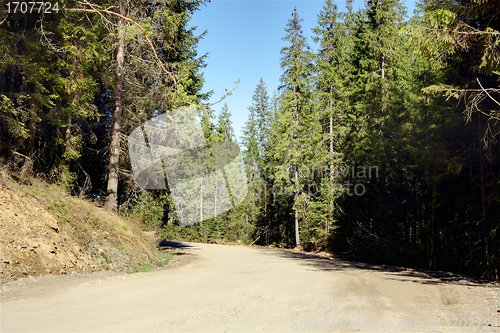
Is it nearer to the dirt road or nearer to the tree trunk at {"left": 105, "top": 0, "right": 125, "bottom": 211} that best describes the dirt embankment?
the dirt road

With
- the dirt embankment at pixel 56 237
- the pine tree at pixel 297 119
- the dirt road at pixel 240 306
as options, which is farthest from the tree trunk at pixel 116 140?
the pine tree at pixel 297 119

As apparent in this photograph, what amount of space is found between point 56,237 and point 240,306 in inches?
225

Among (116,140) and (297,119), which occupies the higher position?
(297,119)

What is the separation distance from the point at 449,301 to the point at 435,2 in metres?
9.61

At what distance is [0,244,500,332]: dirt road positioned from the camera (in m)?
5.46

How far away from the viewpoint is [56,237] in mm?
9930

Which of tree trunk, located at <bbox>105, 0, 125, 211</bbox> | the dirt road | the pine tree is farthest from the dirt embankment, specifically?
the pine tree

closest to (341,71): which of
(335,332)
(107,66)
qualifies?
(107,66)

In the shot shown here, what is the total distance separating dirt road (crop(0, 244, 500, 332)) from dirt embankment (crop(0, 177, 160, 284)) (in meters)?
0.66

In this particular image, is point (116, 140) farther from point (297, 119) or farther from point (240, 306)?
point (297, 119)

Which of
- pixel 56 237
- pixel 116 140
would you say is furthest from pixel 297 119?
pixel 56 237

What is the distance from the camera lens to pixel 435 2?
12.6m

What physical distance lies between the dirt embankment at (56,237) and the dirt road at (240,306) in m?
0.66

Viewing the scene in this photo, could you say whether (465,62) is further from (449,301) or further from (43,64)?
(43,64)
